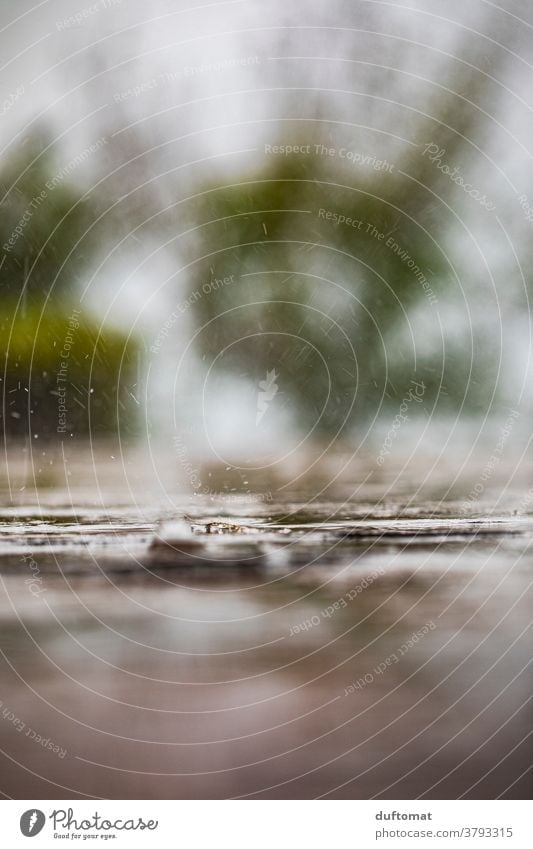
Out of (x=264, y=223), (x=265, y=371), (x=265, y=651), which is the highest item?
(x=264, y=223)

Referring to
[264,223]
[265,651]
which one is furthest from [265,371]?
[265,651]

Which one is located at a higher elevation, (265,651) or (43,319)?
(43,319)

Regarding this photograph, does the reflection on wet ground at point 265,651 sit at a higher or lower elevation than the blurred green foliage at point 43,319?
lower

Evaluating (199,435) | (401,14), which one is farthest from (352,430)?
(401,14)

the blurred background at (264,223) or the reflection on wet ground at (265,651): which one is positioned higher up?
the blurred background at (264,223)

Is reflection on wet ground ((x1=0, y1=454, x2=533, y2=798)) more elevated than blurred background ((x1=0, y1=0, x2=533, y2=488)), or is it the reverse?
blurred background ((x1=0, y1=0, x2=533, y2=488))

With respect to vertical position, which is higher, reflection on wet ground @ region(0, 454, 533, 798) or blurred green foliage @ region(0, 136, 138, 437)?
blurred green foliage @ region(0, 136, 138, 437)

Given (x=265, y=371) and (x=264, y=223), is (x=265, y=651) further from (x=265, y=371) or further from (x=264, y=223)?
(x=264, y=223)

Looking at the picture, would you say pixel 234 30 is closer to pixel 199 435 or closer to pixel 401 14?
pixel 401 14
